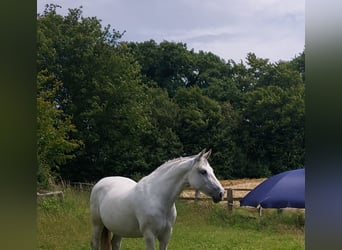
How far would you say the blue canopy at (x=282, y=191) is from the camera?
2.00 m

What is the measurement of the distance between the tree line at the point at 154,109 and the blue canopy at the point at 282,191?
9 centimetres

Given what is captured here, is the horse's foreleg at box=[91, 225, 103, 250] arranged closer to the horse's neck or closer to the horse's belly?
the horse's belly

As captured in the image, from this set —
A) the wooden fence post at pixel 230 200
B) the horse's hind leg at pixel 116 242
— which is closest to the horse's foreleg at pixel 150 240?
the horse's hind leg at pixel 116 242

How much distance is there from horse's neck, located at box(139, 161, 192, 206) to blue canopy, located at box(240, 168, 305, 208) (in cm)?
44

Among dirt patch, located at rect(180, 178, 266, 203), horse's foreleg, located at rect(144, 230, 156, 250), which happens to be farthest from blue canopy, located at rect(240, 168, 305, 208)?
horse's foreleg, located at rect(144, 230, 156, 250)

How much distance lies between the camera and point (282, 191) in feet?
7.32

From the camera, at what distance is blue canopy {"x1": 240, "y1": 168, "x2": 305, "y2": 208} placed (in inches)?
78.6

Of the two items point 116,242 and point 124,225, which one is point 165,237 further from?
point 116,242

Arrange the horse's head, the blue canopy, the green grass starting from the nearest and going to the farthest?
the horse's head < the blue canopy < the green grass

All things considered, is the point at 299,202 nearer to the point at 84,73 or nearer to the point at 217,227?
the point at 217,227

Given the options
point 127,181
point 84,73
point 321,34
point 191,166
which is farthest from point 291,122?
point 321,34

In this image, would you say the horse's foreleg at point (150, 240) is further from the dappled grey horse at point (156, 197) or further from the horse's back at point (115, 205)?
the horse's back at point (115, 205)

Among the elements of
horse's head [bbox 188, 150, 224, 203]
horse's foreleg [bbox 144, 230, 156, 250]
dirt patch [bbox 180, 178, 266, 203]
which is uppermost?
horse's head [bbox 188, 150, 224, 203]

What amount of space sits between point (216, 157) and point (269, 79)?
52cm
